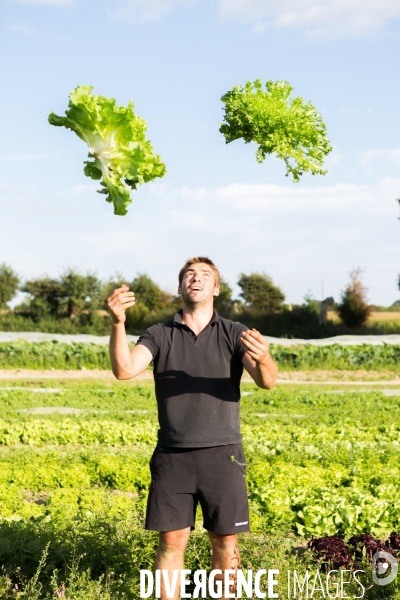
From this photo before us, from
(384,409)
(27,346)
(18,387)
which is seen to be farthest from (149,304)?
(384,409)

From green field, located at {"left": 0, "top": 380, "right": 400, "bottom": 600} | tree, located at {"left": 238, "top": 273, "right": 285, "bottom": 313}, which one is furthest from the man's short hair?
tree, located at {"left": 238, "top": 273, "right": 285, "bottom": 313}

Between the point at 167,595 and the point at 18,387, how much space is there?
1580 cm

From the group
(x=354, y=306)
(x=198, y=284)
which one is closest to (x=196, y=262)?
(x=198, y=284)

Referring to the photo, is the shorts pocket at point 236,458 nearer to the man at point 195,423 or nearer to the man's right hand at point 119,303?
the man at point 195,423

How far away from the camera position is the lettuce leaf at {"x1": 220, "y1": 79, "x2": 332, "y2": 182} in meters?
5.00

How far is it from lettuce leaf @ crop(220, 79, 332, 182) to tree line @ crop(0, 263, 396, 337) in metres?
33.7

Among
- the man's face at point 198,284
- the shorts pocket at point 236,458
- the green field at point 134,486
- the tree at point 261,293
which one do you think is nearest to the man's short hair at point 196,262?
the man's face at point 198,284

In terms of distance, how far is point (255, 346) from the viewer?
4164 millimetres

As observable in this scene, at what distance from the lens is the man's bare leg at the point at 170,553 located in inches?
170

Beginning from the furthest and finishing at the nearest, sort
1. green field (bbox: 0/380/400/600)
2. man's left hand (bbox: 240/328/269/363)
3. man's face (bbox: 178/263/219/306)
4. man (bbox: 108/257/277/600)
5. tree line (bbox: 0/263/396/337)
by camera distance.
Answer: tree line (bbox: 0/263/396/337), green field (bbox: 0/380/400/600), man's face (bbox: 178/263/219/306), man (bbox: 108/257/277/600), man's left hand (bbox: 240/328/269/363)

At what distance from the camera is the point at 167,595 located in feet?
14.1

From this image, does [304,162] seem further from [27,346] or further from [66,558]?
[27,346]

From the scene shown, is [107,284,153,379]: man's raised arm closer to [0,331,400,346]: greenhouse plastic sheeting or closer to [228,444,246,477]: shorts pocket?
[228,444,246,477]: shorts pocket

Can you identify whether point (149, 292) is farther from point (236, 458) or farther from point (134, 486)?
point (236, 458)
